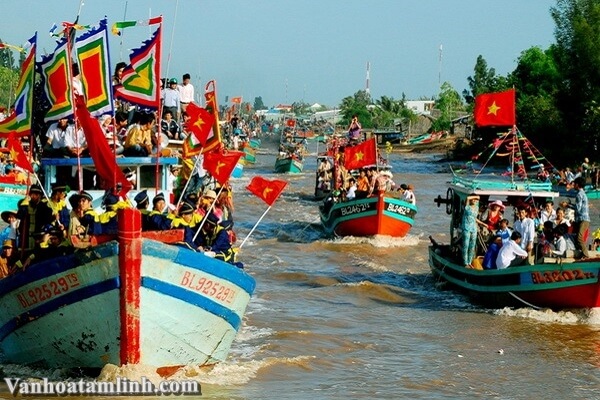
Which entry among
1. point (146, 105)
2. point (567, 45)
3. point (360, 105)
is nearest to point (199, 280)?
point (146, 105)

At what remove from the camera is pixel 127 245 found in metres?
11.6

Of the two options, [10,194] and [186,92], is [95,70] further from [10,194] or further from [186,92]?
[10,194]

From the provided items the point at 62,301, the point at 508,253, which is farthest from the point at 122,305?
the point at 508,253

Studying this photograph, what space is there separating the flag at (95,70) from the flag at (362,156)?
55.4ft

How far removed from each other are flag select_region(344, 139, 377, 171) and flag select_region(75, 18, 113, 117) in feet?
55.4

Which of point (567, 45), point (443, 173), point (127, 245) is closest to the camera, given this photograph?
point (127, 245)

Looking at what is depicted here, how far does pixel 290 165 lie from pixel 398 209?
36.2 metres

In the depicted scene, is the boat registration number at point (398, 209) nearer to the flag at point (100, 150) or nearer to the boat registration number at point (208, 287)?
the boat registration number at point (208, 287)

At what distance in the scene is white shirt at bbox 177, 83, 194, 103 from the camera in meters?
21.8

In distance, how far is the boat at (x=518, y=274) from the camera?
1770 cm

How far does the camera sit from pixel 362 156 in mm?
30781

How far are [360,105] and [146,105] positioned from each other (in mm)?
138483

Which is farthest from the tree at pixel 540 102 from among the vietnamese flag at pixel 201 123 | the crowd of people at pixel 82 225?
A: the crowd of people at pixel 82 225

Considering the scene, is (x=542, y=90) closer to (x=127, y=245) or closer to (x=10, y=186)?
(x=10, y=186)
